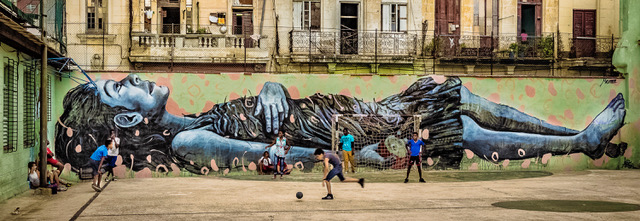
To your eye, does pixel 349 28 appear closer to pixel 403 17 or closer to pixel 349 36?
pixel 349 36

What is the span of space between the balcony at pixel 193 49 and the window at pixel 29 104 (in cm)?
1142

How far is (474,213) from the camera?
13250 millimetres

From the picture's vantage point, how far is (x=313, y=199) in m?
15.7

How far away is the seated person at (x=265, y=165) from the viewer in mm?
22969

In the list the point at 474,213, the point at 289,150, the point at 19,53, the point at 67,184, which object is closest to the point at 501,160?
the point at 289,150

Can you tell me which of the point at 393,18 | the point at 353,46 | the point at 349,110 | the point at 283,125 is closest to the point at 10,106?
the point at 283,125

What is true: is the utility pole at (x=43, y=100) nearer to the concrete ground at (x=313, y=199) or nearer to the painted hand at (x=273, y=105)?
the concrete ground at (x=313, y=199)

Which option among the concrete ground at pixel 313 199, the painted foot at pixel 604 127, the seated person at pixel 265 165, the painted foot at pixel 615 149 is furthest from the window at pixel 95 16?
the painted foot at pixel 615 149

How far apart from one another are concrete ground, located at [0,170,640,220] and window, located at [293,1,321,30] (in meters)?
12.2

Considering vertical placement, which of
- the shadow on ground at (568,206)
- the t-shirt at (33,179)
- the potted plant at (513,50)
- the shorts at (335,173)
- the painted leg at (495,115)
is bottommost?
the shadow on ground at (568,206)

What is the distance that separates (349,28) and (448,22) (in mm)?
4476

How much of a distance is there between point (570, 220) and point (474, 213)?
5.46ft

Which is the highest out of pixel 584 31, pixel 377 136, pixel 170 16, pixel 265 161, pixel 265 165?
pixel 170 16

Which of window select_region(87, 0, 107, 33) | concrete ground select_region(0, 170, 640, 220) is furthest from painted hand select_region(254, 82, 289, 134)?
window select_region(87, 0, 107, 33)
